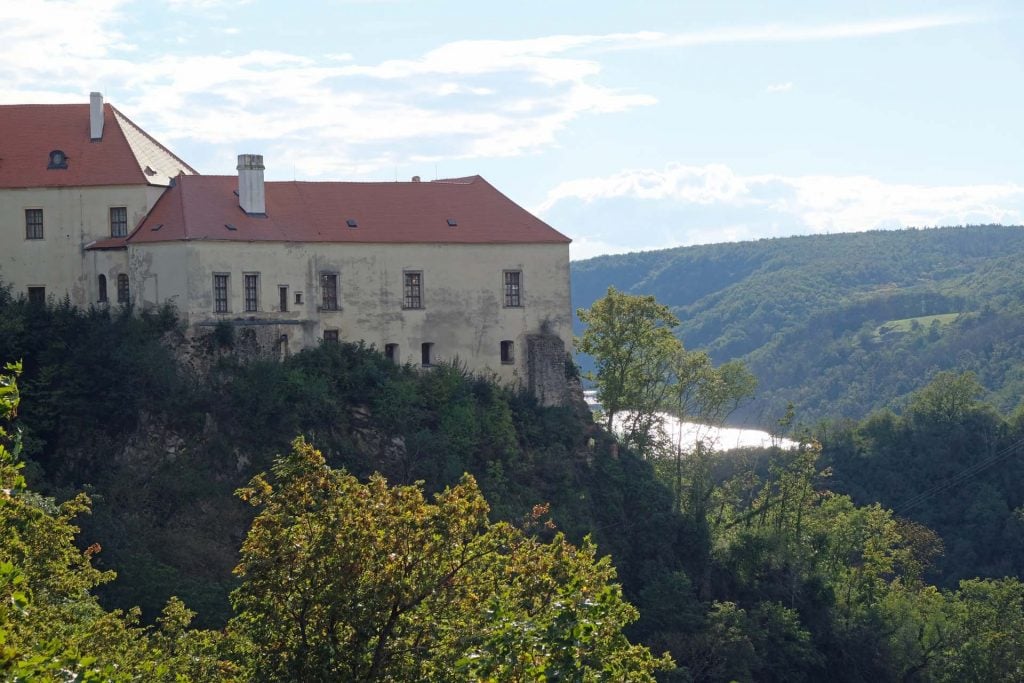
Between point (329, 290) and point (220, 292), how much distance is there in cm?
408

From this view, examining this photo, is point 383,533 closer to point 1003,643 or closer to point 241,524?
point 241,524

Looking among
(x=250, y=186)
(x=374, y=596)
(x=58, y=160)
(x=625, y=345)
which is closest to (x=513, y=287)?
(x=625, y=345)

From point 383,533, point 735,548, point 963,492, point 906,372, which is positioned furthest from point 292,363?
point 906,372

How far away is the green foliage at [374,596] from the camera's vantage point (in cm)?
2489

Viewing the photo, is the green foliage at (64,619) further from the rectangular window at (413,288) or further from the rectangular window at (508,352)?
the rectangular window at (508,352)

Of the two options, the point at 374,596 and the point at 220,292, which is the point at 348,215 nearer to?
the point at 220,292

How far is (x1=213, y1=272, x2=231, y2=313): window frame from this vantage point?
5522cm

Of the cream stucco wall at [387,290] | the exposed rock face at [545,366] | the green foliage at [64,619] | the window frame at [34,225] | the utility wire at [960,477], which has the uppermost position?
the window frame at [34,225]

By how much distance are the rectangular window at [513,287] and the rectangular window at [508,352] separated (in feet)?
4.59

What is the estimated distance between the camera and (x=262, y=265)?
56.2m

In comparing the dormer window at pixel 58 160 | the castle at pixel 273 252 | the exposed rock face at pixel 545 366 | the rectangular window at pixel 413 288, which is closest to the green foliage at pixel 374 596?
the castle at pixel 273 252

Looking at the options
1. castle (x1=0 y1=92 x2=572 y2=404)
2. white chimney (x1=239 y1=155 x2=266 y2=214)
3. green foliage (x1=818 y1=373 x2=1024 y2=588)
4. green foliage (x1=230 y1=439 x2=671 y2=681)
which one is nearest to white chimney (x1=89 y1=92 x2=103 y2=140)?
castle (x1=0 y1=92 x2=572 y2=404)

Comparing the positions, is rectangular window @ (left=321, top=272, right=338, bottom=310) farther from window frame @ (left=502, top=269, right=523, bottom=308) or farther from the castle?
window frame @ (left=502, top=269, right=523, bottom=308)

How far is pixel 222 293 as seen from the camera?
5541 centimetres
